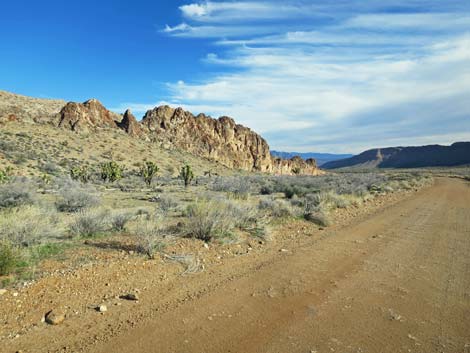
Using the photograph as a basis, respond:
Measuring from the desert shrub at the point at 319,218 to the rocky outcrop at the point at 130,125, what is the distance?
60282 mm

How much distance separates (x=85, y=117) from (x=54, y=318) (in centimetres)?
6463

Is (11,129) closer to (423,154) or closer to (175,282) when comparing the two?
(175,282)

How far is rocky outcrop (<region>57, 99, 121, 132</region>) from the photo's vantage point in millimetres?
59406

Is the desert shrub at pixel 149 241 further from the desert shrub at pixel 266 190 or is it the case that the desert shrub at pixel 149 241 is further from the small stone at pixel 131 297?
the desert shrub at pixel 266 190

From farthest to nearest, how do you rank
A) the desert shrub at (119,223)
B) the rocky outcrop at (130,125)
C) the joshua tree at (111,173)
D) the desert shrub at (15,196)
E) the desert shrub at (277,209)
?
the rocky outcrop at (130,125) < the joshua tree at (111,173) < the desert shrub at (15,196) < the desert shrub at (277,209) < the desert shrub at (119,223)

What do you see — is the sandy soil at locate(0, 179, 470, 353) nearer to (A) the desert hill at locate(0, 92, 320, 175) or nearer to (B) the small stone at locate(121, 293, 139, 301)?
(B) the small stone at locate(121, 293, 139, 301)

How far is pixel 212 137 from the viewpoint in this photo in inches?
3501

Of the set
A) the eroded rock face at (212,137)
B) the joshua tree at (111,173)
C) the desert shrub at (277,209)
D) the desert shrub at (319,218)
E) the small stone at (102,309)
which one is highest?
the eroded rock face at (212,137)

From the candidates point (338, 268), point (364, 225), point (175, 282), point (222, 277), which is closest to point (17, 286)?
point (175, 282)

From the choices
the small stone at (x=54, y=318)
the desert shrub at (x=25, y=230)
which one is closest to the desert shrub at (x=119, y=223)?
the desert shrub at (x=25, y=230)

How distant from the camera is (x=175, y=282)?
246 inches

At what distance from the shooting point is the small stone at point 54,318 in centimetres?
462

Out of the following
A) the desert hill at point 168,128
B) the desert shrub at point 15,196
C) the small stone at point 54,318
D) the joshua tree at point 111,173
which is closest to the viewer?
the small stone at point 54,318

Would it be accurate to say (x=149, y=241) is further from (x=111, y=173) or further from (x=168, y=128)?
(x=168, y=128)
